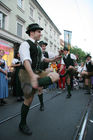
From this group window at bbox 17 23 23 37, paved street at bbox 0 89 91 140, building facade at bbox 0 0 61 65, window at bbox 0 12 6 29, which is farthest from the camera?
window at bbox 17 23 23 37

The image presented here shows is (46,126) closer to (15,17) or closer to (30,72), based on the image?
(30,72)

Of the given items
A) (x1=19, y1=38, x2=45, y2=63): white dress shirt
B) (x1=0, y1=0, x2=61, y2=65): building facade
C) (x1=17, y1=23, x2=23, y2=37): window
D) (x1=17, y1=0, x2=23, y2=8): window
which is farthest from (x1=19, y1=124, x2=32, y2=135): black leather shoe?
(x1=17, y1=0, x2=23, y2=8): window

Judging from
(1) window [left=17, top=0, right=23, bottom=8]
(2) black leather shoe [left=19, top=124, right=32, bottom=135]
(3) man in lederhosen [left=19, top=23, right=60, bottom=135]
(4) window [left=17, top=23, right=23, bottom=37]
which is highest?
(1) window [left=17, top=0, right=23, bottom=8]

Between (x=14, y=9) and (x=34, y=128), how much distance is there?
1491 centimetres

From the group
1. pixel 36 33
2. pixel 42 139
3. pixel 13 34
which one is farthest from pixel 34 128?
pixel 13 34

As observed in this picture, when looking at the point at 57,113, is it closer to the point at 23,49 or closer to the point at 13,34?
the point at 23,49

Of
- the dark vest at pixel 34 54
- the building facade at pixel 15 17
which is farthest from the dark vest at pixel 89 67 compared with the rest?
the building facade at pixel 15 17

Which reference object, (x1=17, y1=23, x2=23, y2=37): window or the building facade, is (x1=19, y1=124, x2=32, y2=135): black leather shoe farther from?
(x1=17, y1=23, x2=23, y2=37): window

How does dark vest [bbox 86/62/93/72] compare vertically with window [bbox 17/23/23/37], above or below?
below

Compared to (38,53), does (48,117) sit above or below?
below

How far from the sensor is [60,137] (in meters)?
2.18

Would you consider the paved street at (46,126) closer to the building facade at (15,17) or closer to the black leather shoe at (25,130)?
the black leather shoe at (25,130)

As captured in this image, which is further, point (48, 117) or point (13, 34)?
point (13, 34)

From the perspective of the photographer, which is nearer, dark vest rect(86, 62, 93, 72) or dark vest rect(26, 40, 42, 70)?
dark vest rect(26, 40, 42, 70)
